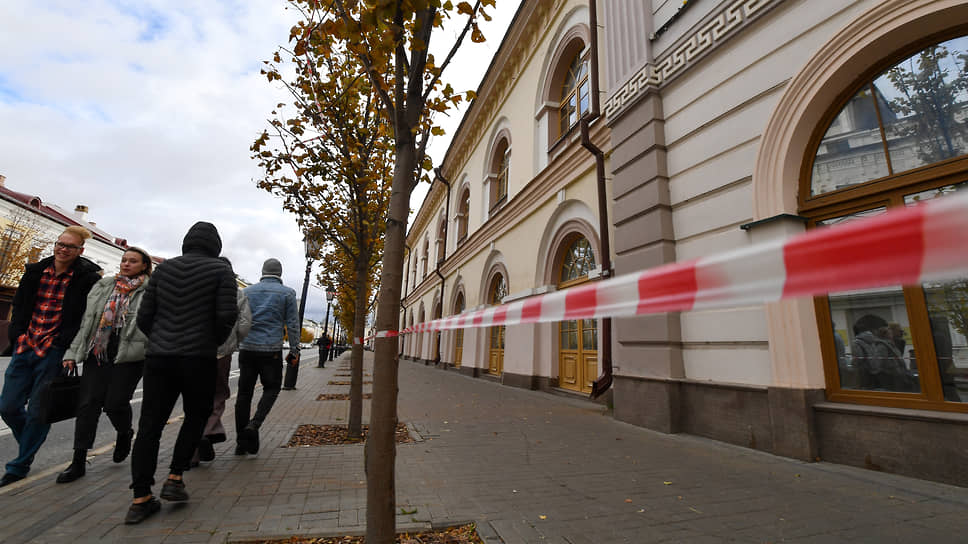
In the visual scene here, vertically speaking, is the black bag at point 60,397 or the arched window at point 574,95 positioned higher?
the arched window at point 574,95

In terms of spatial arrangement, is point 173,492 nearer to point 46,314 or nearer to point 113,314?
point 113,314

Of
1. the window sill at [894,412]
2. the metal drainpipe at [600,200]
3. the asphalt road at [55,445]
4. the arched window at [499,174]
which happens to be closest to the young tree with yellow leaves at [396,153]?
the asphalt road at [55,445]

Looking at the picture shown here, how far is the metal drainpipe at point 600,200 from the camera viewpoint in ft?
23.8

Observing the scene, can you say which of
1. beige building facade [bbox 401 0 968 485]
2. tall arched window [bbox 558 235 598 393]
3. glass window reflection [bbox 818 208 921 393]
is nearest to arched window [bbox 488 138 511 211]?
tall arched window [bbox 558 235 598 393]

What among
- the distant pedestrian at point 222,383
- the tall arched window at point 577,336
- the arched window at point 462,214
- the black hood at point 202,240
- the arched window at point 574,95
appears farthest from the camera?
the arched window at point 462,214

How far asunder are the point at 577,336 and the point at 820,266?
817cm

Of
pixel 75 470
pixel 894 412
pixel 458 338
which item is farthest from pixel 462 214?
pixel 894 412

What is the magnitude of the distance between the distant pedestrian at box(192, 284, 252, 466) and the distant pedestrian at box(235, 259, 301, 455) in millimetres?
154

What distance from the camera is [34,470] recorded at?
11.9ft

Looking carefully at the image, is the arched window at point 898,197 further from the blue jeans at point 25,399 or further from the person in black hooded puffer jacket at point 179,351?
the blue jeans at point 25,399

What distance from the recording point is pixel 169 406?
2.92 m

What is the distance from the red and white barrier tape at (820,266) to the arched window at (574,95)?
8347 mm

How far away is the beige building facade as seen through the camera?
3.58m

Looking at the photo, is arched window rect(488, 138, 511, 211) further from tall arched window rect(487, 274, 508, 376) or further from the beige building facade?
the beige building facade
